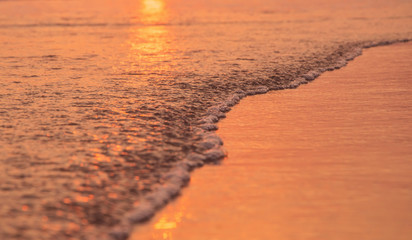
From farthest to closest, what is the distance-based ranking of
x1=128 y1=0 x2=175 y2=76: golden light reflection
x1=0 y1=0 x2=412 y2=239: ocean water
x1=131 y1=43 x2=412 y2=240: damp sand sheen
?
x1=128 y1=0 x2=175 y2=76: golden light reflection → x1=0 y1=0 x2=412 y2=239: ocean water → x1=131 y1=43 x2=412 y2=240: damp sand sheen

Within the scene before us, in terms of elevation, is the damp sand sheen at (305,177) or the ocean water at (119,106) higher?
the ocean water at (119,106)

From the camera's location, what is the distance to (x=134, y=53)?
15.1 meters

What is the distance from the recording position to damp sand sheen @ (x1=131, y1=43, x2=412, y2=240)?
14.8 feet

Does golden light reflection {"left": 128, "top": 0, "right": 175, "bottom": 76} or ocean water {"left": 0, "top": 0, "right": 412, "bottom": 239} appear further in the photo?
golden light reflection {"left": 128, "top": 0, "right": 175, "bottom": 76}

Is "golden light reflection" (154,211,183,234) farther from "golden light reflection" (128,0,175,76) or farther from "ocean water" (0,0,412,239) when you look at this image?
"golden light reflection" (128,0,175,76)

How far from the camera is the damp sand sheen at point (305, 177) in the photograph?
4.50 metres

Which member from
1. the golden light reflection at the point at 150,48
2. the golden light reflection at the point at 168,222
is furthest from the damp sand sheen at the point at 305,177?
the golden light reflection at the point at 150,48

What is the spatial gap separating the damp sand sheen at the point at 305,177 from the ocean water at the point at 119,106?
0.35 m

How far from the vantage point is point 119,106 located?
28.3ft

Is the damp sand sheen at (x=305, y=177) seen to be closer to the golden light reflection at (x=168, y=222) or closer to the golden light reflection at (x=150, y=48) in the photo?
the golden light reflection at (x=168, y=222)

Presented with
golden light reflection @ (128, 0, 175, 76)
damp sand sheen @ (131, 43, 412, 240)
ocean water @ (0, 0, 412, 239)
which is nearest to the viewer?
damp sand sheen @ (131, 43, 412, 240)

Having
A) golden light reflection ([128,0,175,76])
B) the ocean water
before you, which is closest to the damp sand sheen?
the ocean water

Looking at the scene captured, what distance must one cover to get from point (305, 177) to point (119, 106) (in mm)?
3936

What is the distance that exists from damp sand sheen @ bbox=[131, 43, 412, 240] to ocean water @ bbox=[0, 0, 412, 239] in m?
0.35
